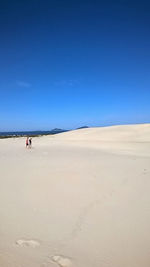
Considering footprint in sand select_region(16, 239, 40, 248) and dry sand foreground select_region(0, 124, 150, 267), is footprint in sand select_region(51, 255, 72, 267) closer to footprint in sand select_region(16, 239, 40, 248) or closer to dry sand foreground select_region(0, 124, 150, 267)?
dry sand foreground select_region(0, 124, 150, 267)

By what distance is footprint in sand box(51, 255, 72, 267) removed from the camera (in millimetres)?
2727

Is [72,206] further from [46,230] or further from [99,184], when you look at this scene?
[99,184]

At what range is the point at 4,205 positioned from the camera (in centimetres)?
479

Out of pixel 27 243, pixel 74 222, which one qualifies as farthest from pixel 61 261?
pixel 74 222

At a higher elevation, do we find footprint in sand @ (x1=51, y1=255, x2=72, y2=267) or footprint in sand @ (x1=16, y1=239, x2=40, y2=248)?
footprint in sand @ (x1=16, y1=239, x2=40, y2=248)

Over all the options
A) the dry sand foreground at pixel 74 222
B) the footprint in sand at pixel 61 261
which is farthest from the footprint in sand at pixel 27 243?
the footprint in sand at pixel 61 261

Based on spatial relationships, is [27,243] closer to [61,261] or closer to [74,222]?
[61,261]

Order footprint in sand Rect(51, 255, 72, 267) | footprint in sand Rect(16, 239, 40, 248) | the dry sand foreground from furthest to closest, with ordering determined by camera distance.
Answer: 1. footprint in sand Rect(16, 239, 40, 248)
2. the dry sand foreground
3. footprint in sand Rect(51, 255, 72, 267)

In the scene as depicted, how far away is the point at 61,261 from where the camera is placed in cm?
279

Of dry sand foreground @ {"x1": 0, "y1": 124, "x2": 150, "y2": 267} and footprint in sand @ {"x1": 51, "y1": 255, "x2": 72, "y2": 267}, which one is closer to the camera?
footprint in sand @ {"x1": 51, "y1": 255, "x2": 72, "y2": 267}

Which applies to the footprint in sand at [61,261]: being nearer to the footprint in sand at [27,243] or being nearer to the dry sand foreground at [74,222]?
the dry sand foreground at [74,222]

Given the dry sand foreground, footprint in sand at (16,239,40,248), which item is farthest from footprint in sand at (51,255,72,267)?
footprint in sand at (16,239,40,248)

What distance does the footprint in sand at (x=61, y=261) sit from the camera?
2727 mm

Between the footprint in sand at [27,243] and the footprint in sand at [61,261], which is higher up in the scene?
the footprint in sand at [27,243]
